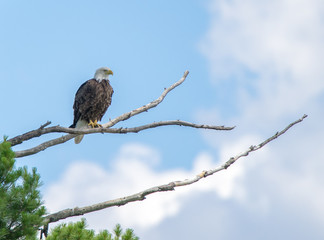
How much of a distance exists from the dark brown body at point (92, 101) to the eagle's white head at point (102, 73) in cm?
25

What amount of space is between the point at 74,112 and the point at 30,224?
14.4 feet

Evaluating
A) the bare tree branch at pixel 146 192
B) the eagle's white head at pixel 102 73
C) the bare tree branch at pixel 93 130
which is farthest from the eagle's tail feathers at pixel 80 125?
the bare tree branch at pixel 146 192

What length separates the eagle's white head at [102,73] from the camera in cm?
1036

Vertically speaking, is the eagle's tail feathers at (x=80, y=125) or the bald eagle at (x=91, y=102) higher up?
the bald eagle at (x=91, y=102)

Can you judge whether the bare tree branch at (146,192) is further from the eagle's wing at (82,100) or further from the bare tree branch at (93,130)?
the eagle's wing at (82,100)

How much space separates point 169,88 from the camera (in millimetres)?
8000

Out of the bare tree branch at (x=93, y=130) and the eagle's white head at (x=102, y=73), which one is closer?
the bare tree branch at (x=93, y=130)

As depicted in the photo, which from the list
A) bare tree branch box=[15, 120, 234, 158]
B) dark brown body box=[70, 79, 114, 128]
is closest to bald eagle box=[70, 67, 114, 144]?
dark brown body box=[70, 79, 114, 128]

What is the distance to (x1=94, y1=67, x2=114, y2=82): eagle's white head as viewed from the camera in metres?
10.4

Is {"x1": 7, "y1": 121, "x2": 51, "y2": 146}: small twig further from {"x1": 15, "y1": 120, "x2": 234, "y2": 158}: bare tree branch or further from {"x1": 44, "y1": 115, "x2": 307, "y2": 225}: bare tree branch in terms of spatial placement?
{"x1": 44, "y1": 115, "x2": 307, "y2": 225}: bare tree branch

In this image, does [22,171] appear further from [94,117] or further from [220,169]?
[94,117]

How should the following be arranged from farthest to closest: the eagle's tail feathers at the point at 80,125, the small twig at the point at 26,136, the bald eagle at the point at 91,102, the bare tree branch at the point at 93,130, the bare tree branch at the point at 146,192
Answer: the eagle's tail feathers at the point at 80,125, the bald eagle at the point at 91,102, the bare tree branch at the point at 93,130, the small twig at the point at 26,136, the bare tree branch at the point at 146,192

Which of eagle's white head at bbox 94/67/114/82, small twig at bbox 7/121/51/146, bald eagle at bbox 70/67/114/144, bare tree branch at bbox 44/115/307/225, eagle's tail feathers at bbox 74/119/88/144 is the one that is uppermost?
eagle's white head at bbox 94/67/114/82

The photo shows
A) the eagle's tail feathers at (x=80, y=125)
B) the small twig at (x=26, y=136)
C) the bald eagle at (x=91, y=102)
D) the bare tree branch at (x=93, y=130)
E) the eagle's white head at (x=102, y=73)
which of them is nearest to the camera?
the small twig at (x=26, y=136)
